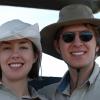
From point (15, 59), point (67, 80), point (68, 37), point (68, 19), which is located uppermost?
point (68, 19)

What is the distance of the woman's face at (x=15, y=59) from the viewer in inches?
192

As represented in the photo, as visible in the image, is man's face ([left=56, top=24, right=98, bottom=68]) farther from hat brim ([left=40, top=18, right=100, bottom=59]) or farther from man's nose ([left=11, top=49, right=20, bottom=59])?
man's nose ([left=11, top=49, right=20, bottom=59])

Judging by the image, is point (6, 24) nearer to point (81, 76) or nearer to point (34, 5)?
point (34, 5)

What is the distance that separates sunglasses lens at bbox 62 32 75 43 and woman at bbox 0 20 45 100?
20cm

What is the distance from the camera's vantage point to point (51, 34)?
5328 millimetres

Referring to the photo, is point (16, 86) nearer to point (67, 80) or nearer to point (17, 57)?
point (17, 57)

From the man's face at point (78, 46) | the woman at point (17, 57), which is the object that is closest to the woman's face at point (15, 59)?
the woman at point (17, 57)

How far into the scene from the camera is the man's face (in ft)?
16.3

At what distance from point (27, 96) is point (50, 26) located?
0.63 meters

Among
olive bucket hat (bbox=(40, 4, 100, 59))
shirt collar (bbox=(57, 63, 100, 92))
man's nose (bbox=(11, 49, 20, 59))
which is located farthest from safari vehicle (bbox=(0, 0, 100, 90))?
man's nose (bbox=(11, 49, 20, 59))

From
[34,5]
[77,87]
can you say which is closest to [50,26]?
[34,5]

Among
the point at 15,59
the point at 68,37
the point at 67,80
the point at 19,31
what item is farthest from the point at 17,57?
the point at 67,80

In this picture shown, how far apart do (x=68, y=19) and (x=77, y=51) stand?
30 centimetres

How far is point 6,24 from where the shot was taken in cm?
501
